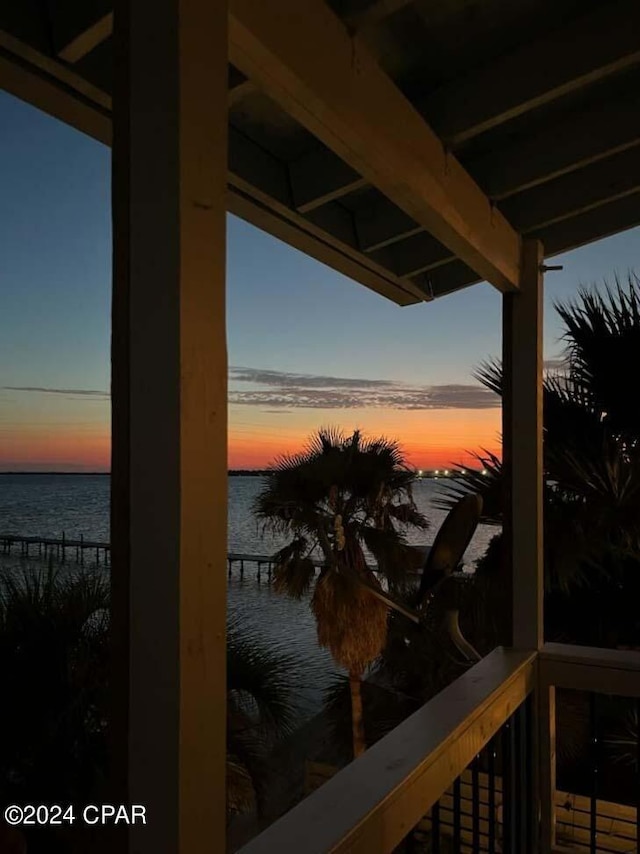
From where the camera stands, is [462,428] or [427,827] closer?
[427,827]

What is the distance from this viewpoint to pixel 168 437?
0.68m

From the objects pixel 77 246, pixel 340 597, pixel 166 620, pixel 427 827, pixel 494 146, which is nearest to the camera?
pixel 166 620

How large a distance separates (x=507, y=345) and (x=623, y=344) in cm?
227

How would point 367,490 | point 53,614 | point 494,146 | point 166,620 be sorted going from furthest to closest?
1. point 367,490
2. point 53,614
3. point 494,146
4. point 166,620

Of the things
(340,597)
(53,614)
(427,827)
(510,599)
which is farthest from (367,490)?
(510,599)

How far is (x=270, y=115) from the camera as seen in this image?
150 centimetres

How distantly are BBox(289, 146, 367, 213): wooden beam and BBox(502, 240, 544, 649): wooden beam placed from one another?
0.67 metres

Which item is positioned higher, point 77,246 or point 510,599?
point 77,246

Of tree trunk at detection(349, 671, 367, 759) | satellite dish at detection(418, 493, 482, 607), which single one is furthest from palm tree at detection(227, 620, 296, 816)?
tree trunk at detection(349, 671, 367, 759)

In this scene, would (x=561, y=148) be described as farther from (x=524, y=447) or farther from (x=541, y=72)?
(x=524, y=447)

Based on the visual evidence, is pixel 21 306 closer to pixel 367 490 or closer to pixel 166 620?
pixel 367 490

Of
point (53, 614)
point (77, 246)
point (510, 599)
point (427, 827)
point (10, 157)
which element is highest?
point (10, 157)

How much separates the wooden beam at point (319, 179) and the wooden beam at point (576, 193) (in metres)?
0.64

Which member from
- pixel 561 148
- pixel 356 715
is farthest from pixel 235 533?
pixel 561 148
